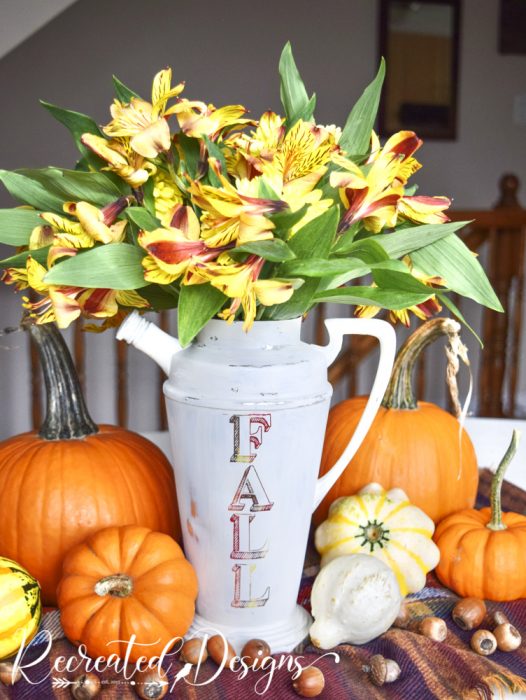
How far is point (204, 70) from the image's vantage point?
3510 millimetres

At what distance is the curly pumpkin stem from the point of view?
0.86 m

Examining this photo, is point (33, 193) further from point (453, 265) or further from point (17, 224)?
point (453, 265)

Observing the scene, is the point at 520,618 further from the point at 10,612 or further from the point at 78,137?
the point at 78,137

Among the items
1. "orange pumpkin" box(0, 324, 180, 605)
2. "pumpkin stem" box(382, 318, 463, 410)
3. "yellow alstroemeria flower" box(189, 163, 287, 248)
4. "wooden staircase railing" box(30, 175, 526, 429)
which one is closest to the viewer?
"yellow alstroemeria flower" box(189, 163, 287, 248)

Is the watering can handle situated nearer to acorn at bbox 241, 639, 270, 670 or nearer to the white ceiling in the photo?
acorn at bbox 241, 639, 270, 670

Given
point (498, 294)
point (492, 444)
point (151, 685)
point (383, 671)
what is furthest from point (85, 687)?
point (498, 294)

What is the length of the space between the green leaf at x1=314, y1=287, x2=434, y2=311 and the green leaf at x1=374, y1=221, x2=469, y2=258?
0.04m

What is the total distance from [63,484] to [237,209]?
0.39 m

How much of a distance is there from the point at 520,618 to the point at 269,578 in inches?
11.0

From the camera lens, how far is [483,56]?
3.91 m

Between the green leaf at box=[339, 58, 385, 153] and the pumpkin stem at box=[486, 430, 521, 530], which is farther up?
the green leaf at box=[339, 58, 385, 153]

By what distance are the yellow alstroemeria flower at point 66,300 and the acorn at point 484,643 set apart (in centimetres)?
45

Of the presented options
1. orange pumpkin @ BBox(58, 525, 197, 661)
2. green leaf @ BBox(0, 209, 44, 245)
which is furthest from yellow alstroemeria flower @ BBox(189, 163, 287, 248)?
orange pumpkin @ BBox(58, 525, 197, 661)

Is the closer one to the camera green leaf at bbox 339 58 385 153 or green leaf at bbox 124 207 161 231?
green leaf at bbox 124 207 161 231
